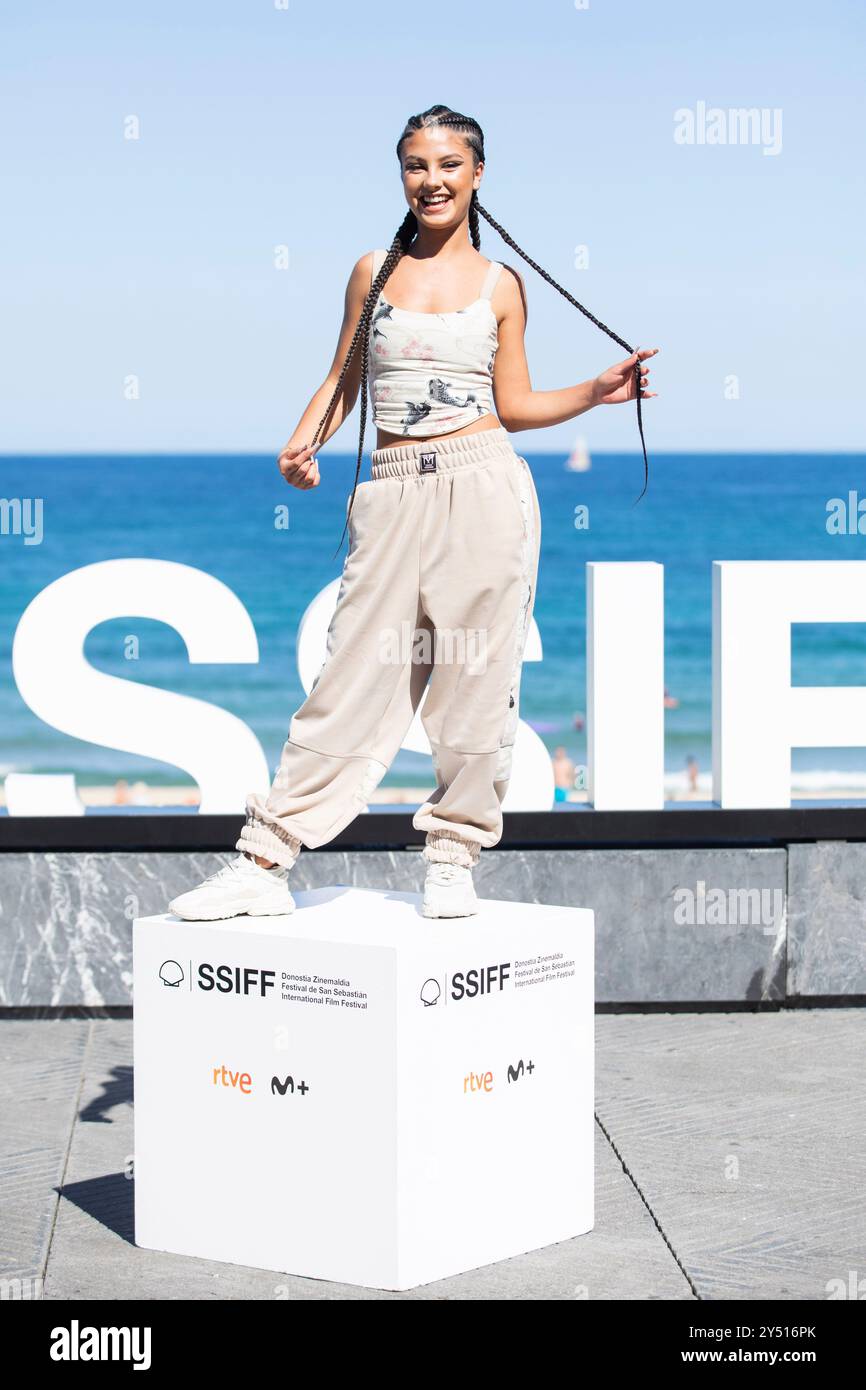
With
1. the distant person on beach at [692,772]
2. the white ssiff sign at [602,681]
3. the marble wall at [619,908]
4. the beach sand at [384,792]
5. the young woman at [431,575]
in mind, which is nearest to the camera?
the young woman at [431,575]

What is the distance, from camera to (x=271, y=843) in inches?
203

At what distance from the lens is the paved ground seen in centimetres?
481

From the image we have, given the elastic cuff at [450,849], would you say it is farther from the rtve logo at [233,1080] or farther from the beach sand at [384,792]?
the beach sand at [384,792]

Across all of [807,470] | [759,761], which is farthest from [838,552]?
[759,761]

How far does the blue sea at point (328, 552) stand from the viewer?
2862cm

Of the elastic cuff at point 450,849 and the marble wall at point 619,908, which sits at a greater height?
the elastic cuff at point 450,849

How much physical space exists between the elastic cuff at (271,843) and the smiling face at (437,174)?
1724 mm

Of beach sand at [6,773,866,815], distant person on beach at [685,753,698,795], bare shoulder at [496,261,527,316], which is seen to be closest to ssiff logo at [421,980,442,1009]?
bare shoulder at [496,261,527,316]

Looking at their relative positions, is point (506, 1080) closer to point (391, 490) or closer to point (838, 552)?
point (391, 490)

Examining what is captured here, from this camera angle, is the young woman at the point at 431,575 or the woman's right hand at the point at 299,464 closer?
the young woman at the point at 431,575

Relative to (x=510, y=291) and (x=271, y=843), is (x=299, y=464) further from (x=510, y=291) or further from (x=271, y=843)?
(x=271, y=843)

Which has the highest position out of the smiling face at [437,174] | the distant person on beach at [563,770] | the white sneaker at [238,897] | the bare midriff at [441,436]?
the smiling face at [437,174]

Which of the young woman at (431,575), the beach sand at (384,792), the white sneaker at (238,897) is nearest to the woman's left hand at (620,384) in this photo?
the young woman at (431,575)

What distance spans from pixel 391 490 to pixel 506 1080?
1.61 metres
